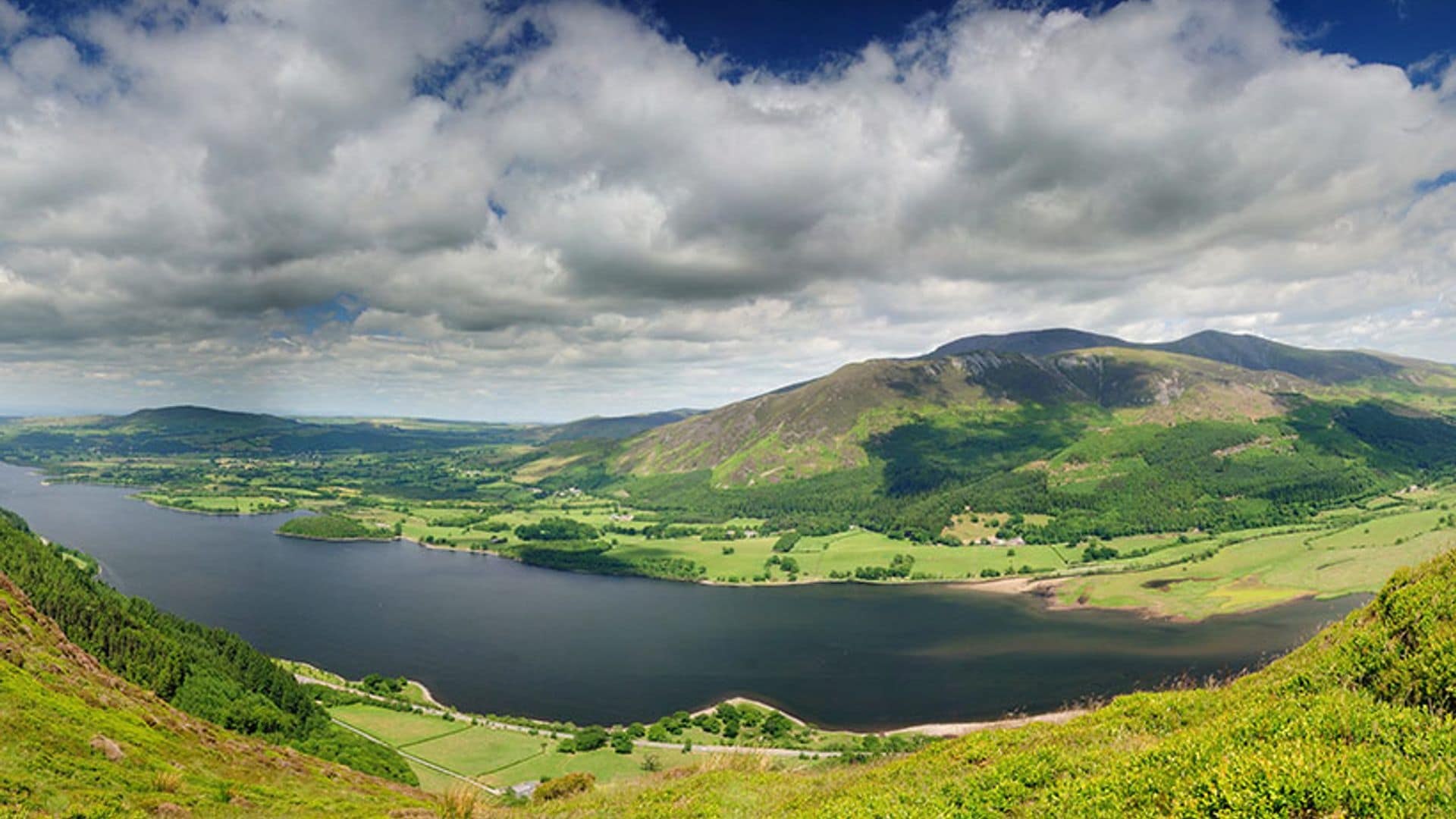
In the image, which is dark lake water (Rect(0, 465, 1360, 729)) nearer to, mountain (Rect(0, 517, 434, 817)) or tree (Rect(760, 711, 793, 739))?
tree (Rect(760, 711, 793, 739))

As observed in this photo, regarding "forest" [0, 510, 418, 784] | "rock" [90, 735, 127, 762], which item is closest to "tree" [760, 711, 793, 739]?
"forest" [0, 510, 418, 784]

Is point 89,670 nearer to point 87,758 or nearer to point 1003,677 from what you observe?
point 87,758

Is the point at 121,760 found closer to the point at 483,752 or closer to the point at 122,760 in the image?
the point at 122,760

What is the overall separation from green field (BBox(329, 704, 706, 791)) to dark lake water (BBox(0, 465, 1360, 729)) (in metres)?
15.5

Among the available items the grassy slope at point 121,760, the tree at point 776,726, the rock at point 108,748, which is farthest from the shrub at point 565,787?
the tree at point 776,726

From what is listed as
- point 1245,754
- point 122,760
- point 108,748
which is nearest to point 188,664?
point 108,748

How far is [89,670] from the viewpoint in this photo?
1854 inches

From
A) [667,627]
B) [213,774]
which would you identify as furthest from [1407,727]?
[667,627]

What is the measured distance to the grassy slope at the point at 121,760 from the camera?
23.9 meters

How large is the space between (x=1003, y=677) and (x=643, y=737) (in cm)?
7567

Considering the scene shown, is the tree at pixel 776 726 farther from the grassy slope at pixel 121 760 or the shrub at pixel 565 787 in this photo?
the shrub at pixel 565 787

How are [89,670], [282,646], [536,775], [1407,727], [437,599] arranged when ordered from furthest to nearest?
1. [437,599]
2. [282,646]
3. [536,775]
4. [89,670]
5. [1407,727]

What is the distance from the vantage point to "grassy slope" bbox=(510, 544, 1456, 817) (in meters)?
9.41

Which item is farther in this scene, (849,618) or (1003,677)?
(849,618)
